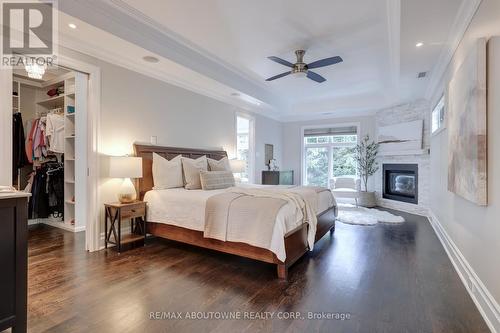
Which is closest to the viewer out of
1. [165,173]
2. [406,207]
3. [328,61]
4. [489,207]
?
[489,207]

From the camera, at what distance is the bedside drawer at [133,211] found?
10.7ft

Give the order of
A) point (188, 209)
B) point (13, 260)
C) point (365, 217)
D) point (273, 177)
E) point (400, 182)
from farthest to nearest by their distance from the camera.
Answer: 1. point (273, 177)
2. point (400, 182)
3. point (365, 217)
4. point (188, 209)
5. point (13, 260)

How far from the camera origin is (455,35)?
280 cm

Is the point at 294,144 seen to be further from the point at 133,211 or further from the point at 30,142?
the point at 30,142

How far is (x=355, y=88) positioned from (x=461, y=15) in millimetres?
3621

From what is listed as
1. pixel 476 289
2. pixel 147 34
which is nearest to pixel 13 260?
pixel 147 34

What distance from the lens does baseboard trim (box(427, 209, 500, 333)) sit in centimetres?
175

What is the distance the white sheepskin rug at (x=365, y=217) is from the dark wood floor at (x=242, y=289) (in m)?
1.29

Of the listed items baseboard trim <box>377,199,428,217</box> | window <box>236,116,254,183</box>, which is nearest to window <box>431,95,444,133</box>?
baseboard trim <box>377,199,428,217</box>

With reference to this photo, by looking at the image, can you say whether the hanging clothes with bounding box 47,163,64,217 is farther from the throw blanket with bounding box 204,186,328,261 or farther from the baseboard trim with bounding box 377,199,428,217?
the baseboard trim with bounding box 377,199,428,217

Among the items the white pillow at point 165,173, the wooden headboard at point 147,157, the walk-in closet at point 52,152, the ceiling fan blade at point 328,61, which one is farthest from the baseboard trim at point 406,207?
the walk-in closet at point 52,152

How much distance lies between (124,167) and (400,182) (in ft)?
20.4

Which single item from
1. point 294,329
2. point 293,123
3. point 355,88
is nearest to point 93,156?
point 294,329

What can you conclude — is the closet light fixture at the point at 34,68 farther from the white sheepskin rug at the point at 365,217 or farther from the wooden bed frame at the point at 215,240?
the white sheepskin rug at the point at 365,217
